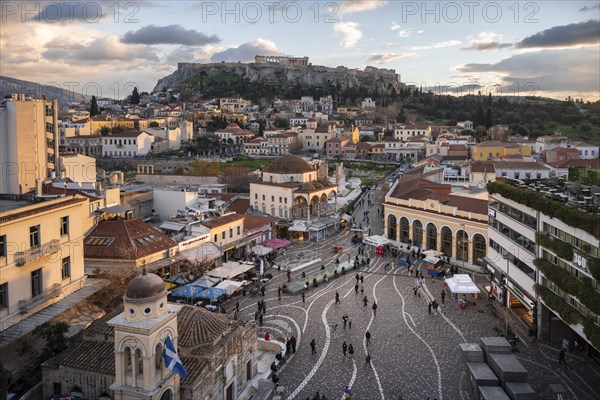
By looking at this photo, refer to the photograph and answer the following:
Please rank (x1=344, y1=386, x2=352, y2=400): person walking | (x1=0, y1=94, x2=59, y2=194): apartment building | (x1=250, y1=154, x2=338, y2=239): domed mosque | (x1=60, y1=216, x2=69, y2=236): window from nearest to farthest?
(x1=344, y1=386, x2=352, y2=400): person walking < (x1=60, y1=216, x2=69, y2=236): window < (x1=0, y1=94, x2=59, y2=194): apartment building < (x1=250, y1=154, x2=338, y2=239): domed mosque

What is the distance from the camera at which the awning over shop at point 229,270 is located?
28.0m

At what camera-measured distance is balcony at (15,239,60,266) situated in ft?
57.8

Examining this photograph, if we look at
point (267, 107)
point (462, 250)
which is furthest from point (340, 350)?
point (267, 107)

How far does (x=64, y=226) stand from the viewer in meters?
20.1

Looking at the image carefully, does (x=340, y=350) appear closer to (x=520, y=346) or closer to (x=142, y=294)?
(x=520, y=346)

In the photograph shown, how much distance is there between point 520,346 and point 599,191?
7137 millimetres

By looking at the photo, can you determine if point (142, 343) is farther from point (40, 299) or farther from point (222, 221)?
point (222, 221)

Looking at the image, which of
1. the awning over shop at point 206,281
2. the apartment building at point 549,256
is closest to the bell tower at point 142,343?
the awning over shop at point 206,281

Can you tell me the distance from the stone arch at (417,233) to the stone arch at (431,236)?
2.40ft

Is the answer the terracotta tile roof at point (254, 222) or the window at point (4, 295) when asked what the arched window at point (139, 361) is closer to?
the window at point (4, 295)

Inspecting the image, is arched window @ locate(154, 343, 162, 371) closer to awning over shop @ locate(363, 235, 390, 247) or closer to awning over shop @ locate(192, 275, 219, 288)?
awning over shop @ locate(192, 275, 219, 288)

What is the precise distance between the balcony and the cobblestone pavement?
29.6 feet

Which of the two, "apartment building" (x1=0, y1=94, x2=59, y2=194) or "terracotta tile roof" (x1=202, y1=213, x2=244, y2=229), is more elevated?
"apartment building" (x1=0, y1=94, x2=59, y2=194)

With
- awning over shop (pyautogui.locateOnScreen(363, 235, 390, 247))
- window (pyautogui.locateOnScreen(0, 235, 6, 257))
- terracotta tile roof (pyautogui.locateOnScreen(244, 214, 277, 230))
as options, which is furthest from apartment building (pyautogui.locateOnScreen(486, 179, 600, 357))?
window (pyautogui.locateOnScreen(0, 235, 6, 257))
